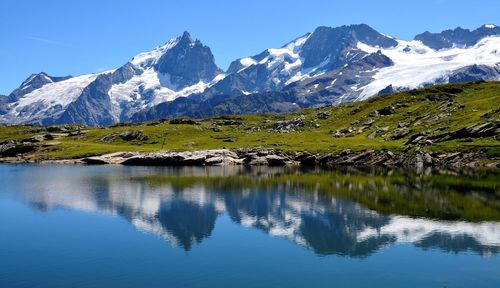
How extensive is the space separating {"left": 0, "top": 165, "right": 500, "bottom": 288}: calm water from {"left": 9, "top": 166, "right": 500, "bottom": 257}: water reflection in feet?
0.87

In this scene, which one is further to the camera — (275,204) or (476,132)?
(476,132)

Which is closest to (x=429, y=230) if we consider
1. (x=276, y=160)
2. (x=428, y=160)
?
(x=428, y=160)

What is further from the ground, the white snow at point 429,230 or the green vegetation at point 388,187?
the green vegetation at point 388,187

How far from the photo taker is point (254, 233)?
7844cm

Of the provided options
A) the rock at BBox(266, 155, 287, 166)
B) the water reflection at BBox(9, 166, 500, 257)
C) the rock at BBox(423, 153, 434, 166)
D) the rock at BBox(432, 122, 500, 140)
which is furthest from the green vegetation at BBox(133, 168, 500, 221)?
the rock at BBox(432, 122, 500, 140)

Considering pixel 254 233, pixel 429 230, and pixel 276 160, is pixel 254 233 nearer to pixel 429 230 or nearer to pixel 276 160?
pixel 429 230

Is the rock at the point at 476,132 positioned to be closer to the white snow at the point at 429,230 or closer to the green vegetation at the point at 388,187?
the green vegetation at the point at 388,187

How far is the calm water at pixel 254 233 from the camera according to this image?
55.2m

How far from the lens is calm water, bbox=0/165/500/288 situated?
55188 mm

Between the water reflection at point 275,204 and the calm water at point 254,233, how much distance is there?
266 mm

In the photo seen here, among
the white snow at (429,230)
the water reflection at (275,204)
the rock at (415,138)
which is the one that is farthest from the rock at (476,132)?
the white snow at (429,230)

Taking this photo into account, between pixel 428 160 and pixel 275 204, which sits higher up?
pixel 428 160

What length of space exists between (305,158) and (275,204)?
93953 millimetres

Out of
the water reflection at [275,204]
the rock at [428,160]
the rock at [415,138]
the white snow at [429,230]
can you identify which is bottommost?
the white snow at [429,230]
